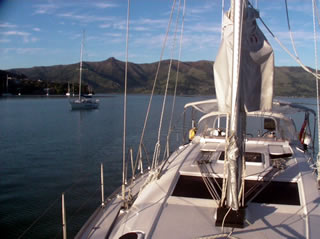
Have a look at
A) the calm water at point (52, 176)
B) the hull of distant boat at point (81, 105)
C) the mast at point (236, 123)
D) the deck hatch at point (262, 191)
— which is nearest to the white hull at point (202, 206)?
the deck hatch at point (262, 191)

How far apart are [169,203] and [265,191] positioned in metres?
1.50

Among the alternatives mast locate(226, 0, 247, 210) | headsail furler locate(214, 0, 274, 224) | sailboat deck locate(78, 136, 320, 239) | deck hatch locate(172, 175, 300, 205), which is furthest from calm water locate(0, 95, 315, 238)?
headsail furler locate(214, 0, 274, 224)

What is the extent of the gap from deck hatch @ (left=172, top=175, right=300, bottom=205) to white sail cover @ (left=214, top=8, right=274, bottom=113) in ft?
4.71

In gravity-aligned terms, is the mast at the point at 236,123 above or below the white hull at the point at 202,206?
above

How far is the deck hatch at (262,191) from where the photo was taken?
4707mm

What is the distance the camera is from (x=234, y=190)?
3932 mm

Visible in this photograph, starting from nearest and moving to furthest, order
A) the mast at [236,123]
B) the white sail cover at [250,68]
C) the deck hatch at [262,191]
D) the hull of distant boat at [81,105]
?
the mast at [236,123]
the white sail cover at [250,68]
the deck hatch at [262,191]
the hull of distant boat at [81,105]

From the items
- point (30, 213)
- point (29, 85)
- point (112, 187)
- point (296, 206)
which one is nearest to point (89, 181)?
point (112, 187)

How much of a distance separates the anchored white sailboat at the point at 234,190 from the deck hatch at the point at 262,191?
1 centimetres

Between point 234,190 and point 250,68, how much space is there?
153 cm

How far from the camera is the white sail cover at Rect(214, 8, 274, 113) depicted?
404 centimetres

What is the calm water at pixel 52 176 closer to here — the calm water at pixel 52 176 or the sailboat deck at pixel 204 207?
the calm water at pixel 52 176

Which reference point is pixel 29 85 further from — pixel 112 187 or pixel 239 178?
pixel 239 178

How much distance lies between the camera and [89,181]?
1316cm
